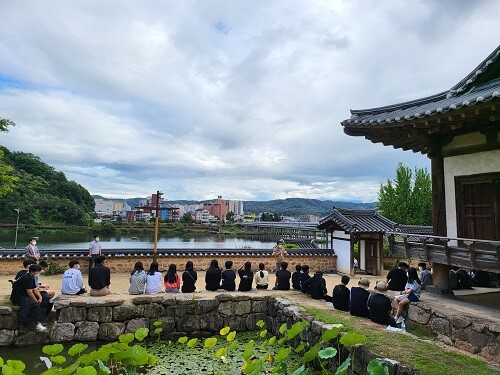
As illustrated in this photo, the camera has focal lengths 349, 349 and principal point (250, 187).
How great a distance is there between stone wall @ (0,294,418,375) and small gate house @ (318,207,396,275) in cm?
865

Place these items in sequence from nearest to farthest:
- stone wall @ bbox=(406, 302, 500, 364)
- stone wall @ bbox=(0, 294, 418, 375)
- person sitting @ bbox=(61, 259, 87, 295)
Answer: stone wall @ bbox=(406, 302, 500, 364) < stone wall @ bbox=(0, 294, 418, 375) < person sitting @ bbox=(61, 259, 87, 295)

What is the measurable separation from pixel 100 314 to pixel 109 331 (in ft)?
1.58

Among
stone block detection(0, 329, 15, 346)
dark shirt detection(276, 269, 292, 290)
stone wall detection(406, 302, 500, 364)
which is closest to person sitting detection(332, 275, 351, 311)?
stone wall detection(406, 302, 500, 364)

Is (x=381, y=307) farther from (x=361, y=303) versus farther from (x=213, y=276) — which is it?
(x=213, y=276)

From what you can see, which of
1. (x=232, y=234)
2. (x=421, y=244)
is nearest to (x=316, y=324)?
(x=421, y=244)

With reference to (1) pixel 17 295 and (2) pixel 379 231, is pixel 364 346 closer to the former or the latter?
(1) pixel 17 295

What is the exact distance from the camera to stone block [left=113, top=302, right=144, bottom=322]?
8898 mm

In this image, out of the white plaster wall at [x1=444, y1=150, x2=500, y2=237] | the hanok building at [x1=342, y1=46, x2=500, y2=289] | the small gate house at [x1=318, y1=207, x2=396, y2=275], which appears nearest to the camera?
the hanok building at [x1=342, y1=46, x2=500, y2=289]

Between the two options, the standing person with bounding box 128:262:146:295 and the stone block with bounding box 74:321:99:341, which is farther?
the standing person with bounding box 128:262:146:295

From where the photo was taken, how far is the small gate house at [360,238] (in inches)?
677

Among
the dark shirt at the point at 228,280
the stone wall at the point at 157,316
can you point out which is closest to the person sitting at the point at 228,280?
the dark shirt at the point at 228,280

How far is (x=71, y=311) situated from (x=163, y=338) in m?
2.36

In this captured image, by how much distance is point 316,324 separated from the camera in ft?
23.7

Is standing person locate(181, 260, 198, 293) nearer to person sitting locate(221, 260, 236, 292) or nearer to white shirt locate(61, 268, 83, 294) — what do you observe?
person sitting locate(221, 260, 236, 292)
